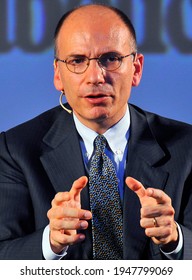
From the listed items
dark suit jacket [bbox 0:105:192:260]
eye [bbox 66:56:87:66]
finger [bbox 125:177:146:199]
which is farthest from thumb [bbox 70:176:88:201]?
eye [bbox 66:56:87:66]

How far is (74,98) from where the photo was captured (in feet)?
6.22

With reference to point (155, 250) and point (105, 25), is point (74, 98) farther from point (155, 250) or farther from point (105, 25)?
point (155, 250)

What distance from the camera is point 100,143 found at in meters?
1.94

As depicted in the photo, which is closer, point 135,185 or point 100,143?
point 135,185

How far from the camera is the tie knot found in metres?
1.93

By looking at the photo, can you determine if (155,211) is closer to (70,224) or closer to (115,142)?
(70,224)

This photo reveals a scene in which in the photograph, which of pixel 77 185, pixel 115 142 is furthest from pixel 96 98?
pixel 77 185

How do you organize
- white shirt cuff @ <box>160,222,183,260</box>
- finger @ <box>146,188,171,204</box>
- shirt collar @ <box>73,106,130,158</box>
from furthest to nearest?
shirt collar @ <box>73,106,130,158</box>
white shirt cuff @ <box>160,222,183,260</box>
finger @ <box>146,188,171,204</box>

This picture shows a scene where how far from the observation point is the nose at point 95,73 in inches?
72.3

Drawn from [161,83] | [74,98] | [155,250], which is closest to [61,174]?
[74,98]

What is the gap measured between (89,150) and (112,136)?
9 cm

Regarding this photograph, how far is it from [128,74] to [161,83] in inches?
10.2

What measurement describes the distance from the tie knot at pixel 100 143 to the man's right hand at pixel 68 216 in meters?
0.30

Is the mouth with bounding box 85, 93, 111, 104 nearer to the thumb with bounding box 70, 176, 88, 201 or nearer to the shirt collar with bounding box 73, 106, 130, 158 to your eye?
the shirt collar with bounding box 73, 106, 130, 158
